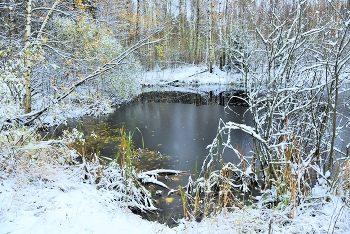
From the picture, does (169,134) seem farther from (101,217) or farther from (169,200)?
(101,217)

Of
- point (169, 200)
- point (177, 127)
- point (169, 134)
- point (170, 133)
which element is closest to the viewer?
point (169, 200)

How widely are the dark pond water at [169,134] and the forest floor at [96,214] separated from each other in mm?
1031

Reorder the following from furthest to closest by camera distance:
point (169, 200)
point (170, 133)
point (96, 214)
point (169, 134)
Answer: point (170, 133), point (169, 134), point (169, 200), point (96, 214)

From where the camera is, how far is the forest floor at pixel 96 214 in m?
3.02

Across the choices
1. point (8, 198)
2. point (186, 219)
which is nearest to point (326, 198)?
point (186, 219)

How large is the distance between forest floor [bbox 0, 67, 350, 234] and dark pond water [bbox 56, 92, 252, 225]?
1.03 m

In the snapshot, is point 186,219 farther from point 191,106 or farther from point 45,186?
point 191,106

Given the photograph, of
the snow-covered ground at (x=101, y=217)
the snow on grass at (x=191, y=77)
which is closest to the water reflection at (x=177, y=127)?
the snow-covered ground at (x=101, y=217)

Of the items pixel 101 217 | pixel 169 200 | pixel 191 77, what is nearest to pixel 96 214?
pixel 101 217

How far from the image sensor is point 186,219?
4.25 meters

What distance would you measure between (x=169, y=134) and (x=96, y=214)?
5701 millimetres

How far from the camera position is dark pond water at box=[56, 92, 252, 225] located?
6023 mm

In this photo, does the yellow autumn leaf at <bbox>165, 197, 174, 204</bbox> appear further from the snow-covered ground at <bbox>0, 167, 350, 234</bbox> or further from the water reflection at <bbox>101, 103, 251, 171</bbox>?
the water reflection at <bbox>101, 103, 251, 171</bbox>

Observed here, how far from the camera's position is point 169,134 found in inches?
364
